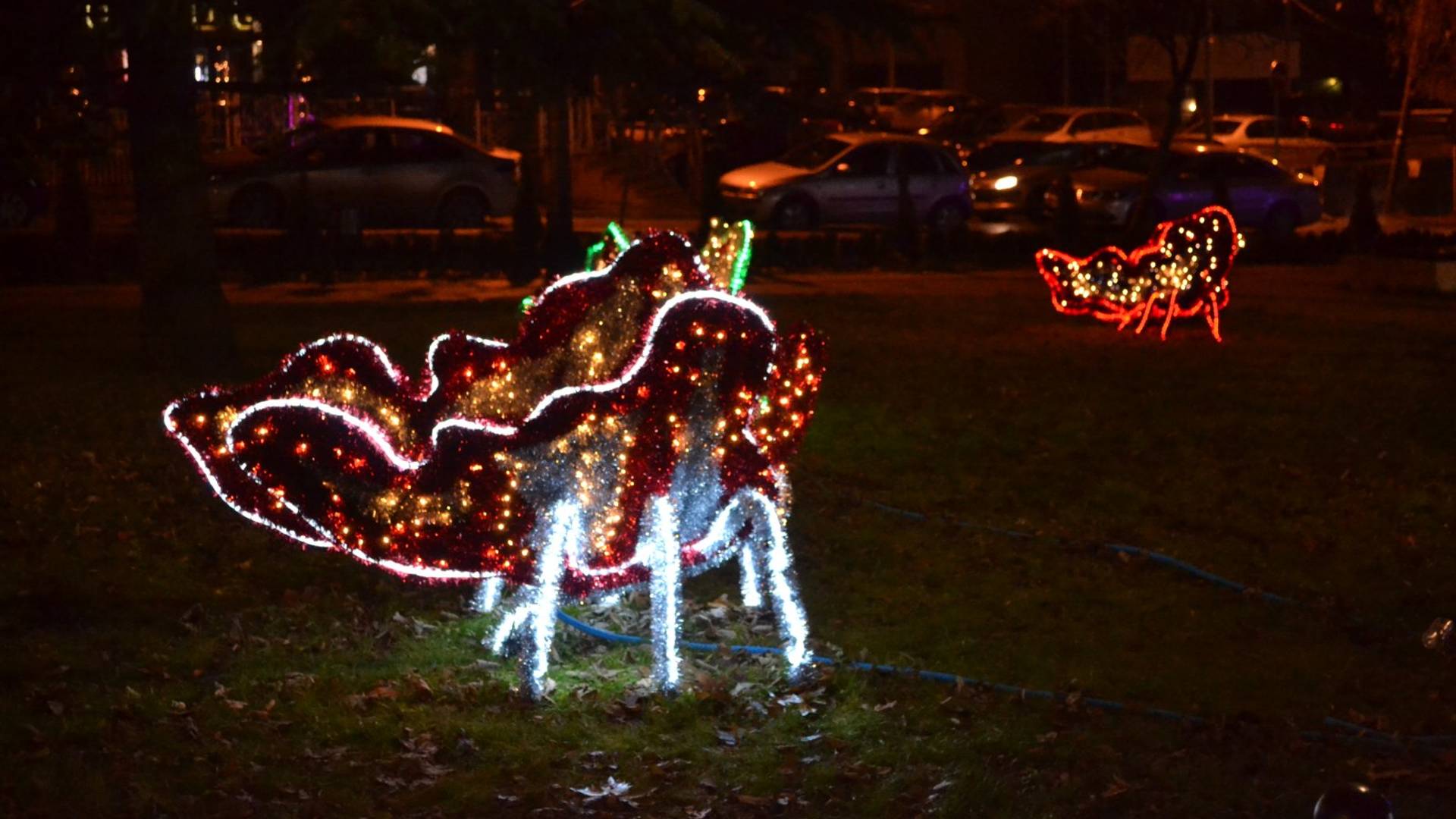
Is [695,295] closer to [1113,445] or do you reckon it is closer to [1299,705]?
[1299,705]

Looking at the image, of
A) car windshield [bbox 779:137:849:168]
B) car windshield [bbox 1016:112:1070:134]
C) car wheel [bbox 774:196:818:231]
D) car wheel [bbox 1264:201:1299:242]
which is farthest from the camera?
car windshield [bbox 1016:112:1070:134]

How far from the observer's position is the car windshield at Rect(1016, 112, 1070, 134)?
124 ft

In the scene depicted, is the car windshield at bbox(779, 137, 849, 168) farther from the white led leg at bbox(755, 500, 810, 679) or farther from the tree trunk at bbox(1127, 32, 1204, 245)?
the white led leg at bbox(755, 500, 810, 679)

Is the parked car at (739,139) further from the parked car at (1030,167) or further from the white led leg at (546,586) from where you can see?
the white led leg at (546,586)

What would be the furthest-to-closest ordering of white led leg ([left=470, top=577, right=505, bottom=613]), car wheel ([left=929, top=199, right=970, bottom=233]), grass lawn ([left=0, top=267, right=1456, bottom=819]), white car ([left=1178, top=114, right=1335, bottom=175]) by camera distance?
white car ([left=1178, top=114, right=1335, bottom=175]) → car wheel ([left=929, top=199, right=970, bottom=233]) → white led leg ([left=470, top=577, right=505, bottom=613]) → grass lawn ([left=0, top=267, right=1456, bottom=819])

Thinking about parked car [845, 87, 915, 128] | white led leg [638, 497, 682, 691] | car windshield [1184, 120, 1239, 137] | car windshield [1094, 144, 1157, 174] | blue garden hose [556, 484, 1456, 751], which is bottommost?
blue garden hose [556, 484, 1456, 751]

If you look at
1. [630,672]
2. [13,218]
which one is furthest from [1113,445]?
[13,218]

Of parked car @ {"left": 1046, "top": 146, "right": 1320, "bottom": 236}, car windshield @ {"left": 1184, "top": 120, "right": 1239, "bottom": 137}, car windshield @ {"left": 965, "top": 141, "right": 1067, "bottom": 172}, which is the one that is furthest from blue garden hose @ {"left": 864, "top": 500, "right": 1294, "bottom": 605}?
car windshield @ {"left": 1184, "top": 120, "right": 1239, "bottom": 137}

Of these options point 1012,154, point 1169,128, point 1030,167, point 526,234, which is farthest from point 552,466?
point 1012,154

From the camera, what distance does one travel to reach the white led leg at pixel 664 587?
18.8 feet

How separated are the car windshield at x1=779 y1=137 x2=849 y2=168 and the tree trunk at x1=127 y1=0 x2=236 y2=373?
559 inches

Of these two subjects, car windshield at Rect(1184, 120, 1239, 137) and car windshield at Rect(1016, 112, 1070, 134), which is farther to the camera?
car windshield at Rect(1184, 120, 1239, 137)

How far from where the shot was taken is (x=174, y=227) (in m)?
11.0

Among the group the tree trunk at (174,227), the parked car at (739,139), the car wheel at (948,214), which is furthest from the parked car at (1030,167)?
the tree trunk at (174,227)
